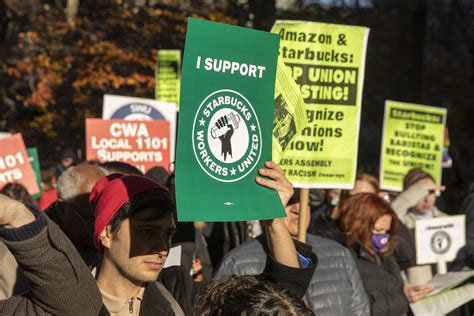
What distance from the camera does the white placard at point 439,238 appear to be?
7945 millimetres

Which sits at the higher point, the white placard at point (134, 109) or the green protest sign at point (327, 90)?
the green protest sign at point (327, 90)

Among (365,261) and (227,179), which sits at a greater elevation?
(227,179)

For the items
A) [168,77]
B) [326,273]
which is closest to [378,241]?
[326,273]

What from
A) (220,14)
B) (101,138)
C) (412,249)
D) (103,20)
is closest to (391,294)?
(412,249)

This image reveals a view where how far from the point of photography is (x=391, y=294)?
668 cm

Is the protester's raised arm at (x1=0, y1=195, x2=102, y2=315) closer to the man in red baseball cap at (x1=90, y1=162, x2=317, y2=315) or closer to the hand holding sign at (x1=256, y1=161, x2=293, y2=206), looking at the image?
the man in red baseball cap at (x1=90, y1=162, x2=317, y2=315)

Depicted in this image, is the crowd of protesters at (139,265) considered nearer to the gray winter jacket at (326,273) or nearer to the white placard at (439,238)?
the gray winter jacket at (326,273)

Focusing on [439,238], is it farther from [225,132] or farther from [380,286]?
[225,132]

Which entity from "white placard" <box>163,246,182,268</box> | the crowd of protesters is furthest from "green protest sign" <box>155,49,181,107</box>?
"white placard" <box>163,246,182,268</box>

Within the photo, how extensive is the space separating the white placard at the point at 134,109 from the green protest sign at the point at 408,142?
6.78ft

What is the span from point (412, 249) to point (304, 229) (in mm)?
3007

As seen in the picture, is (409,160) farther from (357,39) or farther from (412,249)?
(357,39)

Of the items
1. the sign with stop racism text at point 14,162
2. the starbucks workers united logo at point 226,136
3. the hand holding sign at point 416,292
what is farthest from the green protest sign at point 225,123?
the sign with stop racism text at point 14,162

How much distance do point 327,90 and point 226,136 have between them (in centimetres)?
183
